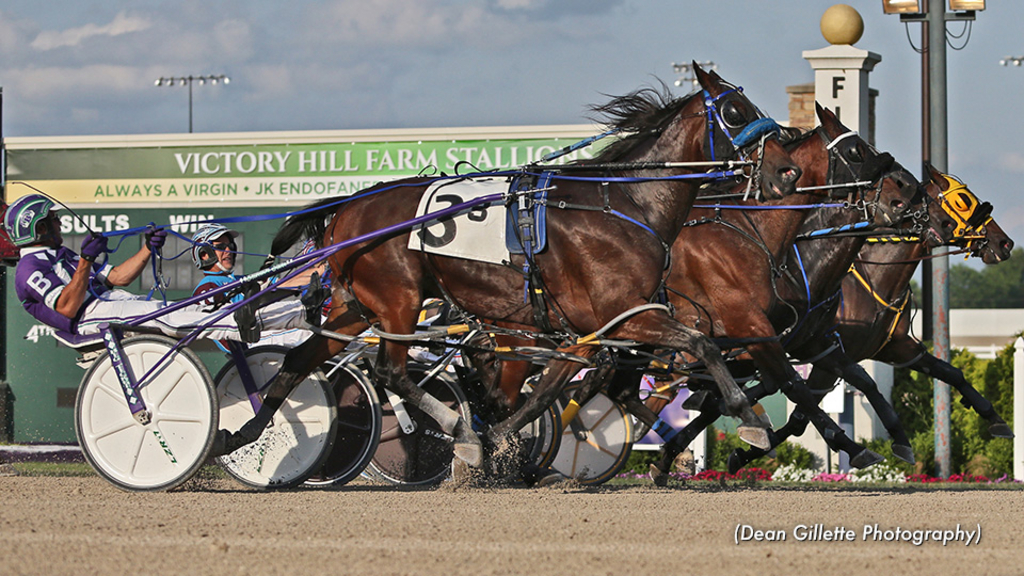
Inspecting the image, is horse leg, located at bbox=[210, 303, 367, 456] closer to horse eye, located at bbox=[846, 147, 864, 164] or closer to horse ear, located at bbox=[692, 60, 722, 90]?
horse ear, located at bbox=[692, 60, 722, 90]

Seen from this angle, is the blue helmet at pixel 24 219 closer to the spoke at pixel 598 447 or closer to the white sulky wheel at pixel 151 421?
the white sulky wheel at pixel 151 421

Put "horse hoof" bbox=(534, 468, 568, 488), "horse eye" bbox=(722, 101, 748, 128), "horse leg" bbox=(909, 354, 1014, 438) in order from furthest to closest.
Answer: "horse leg" bbox=(909, 354, 1014, 438)
"horse hoof" bbox=(534, 468, 568, 488)
"horse eye" bbox=(722, 101, 748, 128)

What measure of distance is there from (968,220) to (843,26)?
5648 millimetres

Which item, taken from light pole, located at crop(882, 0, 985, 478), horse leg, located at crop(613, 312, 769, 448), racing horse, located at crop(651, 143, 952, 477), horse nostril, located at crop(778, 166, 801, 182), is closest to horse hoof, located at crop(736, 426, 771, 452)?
horse leg, located at crop(613, 312, 769, 448)

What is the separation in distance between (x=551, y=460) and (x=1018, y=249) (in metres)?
90.9

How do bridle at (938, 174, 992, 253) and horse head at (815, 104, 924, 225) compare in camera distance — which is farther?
bridle at (938, 174, 992, 253)

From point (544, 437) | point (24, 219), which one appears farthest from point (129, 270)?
point (544, 437)

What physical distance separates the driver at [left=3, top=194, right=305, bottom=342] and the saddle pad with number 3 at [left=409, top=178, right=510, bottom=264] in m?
1.29

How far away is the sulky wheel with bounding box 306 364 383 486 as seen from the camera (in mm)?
8047

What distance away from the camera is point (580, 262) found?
22.1 ft

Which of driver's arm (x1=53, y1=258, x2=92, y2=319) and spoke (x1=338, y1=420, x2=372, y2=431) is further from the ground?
driver's arm (x1=53, y1=258, x2=92, y2=319)

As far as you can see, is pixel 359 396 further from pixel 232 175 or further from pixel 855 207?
pixel 232 175

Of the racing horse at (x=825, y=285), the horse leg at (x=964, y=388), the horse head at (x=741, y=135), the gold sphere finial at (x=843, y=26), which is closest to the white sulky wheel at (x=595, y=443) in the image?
the racing horse at (x=825, y=285)

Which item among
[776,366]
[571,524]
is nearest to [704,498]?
[776,366]
